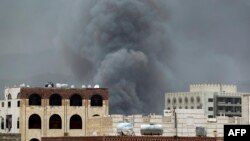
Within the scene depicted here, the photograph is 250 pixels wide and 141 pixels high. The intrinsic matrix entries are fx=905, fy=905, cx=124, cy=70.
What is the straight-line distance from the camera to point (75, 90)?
198125mm

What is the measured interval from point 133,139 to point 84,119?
Answer: 9031 centimetres

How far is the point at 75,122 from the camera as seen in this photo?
196625mm

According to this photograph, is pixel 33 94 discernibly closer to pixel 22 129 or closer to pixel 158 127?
pixel 22 129

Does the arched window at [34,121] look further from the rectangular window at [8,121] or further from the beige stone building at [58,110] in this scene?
the rectangular window at [8,121]

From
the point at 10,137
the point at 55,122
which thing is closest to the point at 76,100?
the point at 55,122

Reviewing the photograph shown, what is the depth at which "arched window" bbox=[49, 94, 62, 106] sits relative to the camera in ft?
641

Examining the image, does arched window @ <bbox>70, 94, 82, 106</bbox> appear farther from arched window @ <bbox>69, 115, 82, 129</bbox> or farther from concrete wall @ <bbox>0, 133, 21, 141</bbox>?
concrete wall @ <bbox>0, 133, 21, 141</bbox>

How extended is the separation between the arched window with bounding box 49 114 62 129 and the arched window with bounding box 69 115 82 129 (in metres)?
2.53

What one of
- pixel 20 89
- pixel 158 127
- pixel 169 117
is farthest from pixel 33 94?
pixel 158 127

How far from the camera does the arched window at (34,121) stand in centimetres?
19338

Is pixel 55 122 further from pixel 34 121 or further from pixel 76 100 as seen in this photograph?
pixel 76 100

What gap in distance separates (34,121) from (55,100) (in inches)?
255

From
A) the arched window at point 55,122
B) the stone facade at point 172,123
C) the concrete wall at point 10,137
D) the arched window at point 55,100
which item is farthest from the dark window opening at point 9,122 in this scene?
the stone facade at point 172,123

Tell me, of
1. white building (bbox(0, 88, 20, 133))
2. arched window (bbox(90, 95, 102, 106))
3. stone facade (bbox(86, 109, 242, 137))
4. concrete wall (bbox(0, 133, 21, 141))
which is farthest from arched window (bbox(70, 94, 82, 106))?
stone facade (bbox(86, 109, 242, 137))
